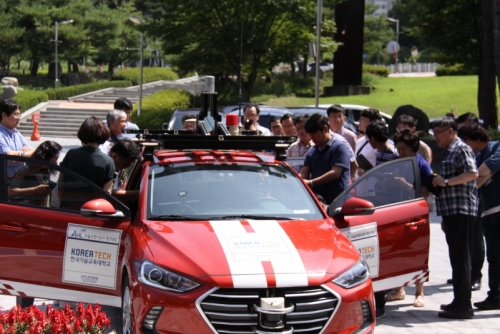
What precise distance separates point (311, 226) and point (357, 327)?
87 centimetres

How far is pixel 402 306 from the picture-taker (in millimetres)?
8023

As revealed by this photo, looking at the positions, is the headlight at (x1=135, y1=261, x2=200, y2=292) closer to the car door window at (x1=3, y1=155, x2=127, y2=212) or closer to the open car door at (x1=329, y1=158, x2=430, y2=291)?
the car door window at (x1=3, y1=155, x2=127, y2=212)

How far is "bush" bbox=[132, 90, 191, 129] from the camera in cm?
2814

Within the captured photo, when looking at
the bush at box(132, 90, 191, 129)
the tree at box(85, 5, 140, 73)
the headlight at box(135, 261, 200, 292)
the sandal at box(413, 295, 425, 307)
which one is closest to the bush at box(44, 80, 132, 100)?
the tree at box(85, 5, 140, 73)

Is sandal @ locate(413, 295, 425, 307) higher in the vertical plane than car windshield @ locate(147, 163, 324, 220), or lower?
lower

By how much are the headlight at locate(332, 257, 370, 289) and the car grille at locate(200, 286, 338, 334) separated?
179mm

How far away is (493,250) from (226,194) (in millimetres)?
3198

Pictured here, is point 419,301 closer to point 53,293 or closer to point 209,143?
point 209,143

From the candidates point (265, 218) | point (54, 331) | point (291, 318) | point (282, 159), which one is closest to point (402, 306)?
point (282, 159)

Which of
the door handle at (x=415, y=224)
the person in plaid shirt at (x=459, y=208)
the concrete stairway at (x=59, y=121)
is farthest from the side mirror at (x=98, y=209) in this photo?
the concrete stairway at (x=59, y=121)

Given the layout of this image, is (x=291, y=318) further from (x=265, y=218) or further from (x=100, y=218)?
(x=100, y=218)

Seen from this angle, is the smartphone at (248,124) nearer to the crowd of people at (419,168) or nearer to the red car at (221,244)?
the crowd of people at (419,168)

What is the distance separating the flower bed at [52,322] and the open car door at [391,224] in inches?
90.5

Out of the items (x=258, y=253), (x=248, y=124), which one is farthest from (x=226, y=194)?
(x=248, y=124)
